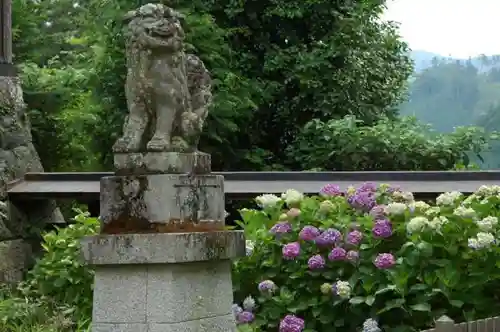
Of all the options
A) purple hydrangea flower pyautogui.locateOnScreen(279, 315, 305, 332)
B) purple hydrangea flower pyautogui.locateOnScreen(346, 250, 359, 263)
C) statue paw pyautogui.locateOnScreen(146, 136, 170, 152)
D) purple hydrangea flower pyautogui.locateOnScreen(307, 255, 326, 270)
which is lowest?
purple hydrangea flower pyautogui.locateOnScreen(279, 315, 305, 332)

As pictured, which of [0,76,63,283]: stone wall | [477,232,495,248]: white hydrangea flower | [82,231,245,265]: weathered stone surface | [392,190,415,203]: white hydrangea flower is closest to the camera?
[82,231,245,265]: weathered stone surface

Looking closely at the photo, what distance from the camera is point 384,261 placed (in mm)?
6473

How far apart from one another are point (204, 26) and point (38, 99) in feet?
9.12

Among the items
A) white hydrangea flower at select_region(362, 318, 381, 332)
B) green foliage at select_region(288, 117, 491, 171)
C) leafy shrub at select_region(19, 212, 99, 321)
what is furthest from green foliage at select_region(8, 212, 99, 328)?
green foliage at select_region(288, 117, 491, 171)

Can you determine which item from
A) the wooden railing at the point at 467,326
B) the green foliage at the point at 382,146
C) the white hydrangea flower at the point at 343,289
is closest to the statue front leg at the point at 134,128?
the wooden railing at the point at 467,326

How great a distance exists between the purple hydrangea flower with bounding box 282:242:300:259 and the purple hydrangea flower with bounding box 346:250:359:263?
0.42 meters

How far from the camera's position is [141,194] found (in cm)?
506

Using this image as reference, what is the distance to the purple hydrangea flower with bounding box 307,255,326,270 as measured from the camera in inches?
269

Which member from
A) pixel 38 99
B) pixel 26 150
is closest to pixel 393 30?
pixel 38 99

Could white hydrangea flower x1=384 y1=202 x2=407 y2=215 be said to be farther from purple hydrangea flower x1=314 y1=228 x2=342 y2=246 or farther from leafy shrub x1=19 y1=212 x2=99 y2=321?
leafy shrub x1=19 y1=212 x2=99 y2=321

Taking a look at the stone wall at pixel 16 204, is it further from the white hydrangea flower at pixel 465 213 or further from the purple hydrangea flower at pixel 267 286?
the white hydrangea flower at pixel 465 213

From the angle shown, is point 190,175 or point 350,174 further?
point 350,174

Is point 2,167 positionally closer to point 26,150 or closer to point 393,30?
point 26,150

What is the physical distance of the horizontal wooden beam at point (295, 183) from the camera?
29.9 feet
